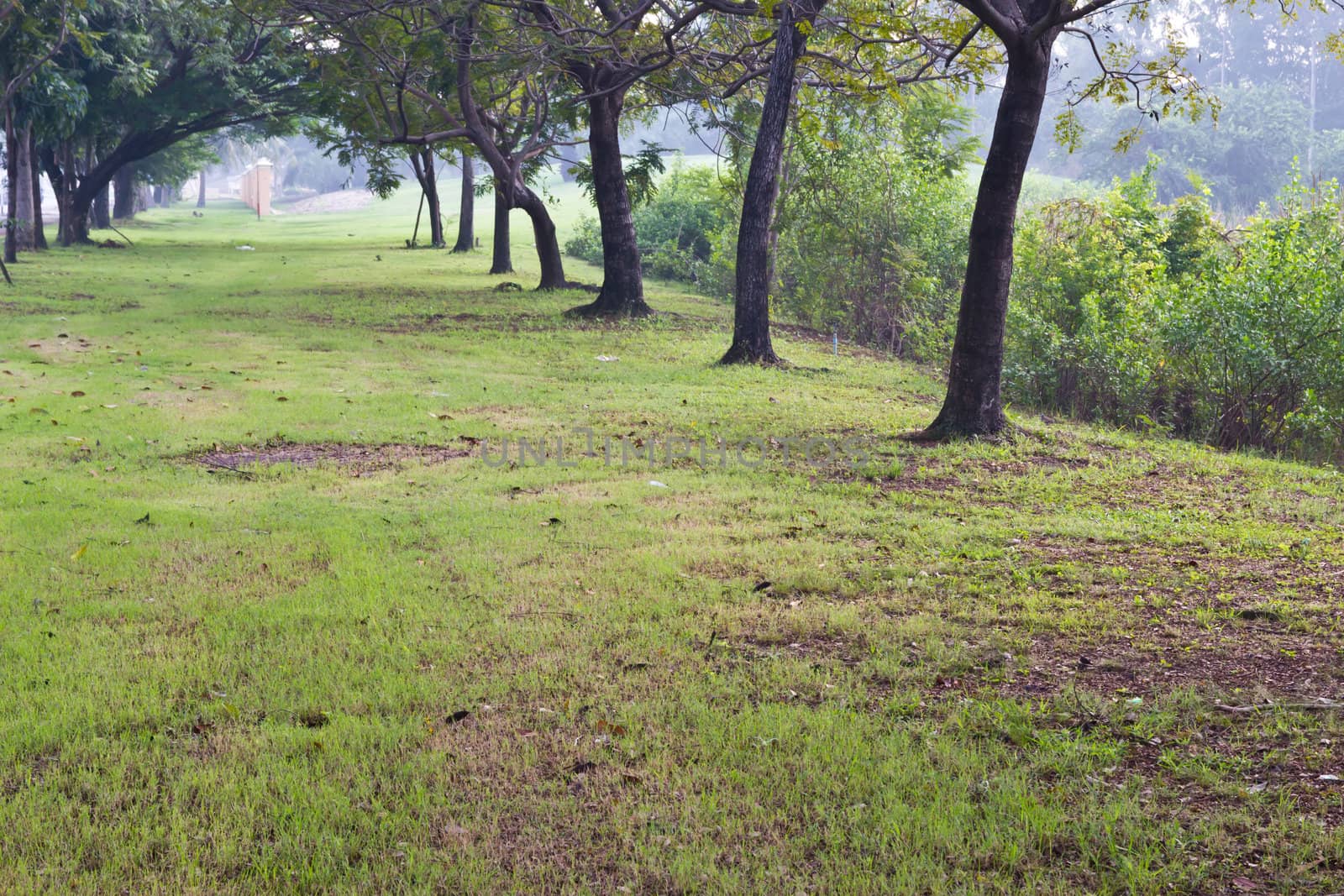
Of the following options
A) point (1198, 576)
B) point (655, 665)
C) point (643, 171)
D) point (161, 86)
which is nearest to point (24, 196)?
point (161, 86)

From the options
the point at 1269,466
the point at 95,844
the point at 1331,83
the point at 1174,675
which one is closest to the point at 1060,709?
the point at 1174,675

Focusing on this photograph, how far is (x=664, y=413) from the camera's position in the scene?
10547mm

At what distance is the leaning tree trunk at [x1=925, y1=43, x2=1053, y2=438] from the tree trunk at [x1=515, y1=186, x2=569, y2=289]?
44.8 feet

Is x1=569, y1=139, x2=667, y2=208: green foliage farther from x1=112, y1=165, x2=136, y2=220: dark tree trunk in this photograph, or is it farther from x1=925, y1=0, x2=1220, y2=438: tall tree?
x1=112, y1=165, x2=136, y2=220: dark tree trunk

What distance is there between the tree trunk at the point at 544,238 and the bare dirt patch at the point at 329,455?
1344 centimetres

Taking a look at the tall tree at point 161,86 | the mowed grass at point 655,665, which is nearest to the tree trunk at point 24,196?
the tall tree at point 161,86

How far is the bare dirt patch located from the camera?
7.97 meters

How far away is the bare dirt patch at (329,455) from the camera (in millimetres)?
7969

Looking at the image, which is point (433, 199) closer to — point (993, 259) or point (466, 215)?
point (466, 215)

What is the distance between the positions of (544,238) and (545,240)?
0.15ft

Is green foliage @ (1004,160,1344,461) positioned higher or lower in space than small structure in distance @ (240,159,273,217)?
lower

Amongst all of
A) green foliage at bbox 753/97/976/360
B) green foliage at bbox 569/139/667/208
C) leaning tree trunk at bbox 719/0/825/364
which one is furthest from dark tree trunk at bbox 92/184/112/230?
leaning tree trunk at bbox 719/0/825/364

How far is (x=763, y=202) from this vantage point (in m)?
13.8

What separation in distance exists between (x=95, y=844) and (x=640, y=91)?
20586mm
